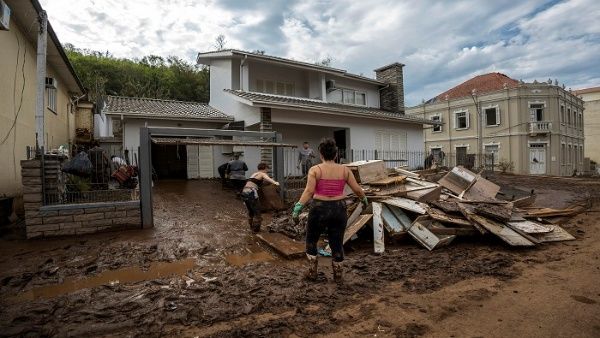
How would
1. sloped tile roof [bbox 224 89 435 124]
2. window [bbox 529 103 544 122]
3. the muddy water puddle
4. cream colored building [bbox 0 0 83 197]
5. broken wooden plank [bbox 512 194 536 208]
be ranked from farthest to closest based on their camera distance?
1. window [bbox 529 103 544 122]
2. sloped tile roof [bbox 224 89 435 124]
3. broken wooden plank [bbox 512 194 536 208]
4. cream colored building [bbox 0 0 83 197]
5. the muddy water puddle

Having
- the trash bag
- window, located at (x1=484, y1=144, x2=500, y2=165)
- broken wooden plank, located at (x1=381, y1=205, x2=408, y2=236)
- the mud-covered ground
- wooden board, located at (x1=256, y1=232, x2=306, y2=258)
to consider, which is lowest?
the mud-covered ground

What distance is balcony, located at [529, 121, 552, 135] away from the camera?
26062 millimetres

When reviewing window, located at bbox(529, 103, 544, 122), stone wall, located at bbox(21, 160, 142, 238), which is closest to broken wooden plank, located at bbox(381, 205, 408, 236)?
stone wall, located at bbox(21, 160, 142, 238)

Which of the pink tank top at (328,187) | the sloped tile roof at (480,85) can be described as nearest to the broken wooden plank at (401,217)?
the pink tank top at (328,187)

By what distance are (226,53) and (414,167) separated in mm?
10213

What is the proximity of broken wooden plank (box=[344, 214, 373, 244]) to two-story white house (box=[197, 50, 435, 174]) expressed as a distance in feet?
19.4

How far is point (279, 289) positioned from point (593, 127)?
48371 mm

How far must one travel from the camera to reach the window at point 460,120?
29.9 meters

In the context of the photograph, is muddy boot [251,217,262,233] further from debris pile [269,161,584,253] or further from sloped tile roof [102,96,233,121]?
sloped tile roof [102,96,233,121]

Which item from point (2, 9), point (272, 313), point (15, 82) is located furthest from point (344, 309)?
point (15, 82)

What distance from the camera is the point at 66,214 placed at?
6168 mm

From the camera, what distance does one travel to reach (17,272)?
15.1 ft

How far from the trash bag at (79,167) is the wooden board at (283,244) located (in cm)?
346

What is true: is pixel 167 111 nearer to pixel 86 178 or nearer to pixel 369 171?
pixel 86 178
